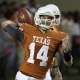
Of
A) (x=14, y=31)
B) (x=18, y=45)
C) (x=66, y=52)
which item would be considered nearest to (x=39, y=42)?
(x=14, y=31)

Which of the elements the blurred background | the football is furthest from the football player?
the blurred background

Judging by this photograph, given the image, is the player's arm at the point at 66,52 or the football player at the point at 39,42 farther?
the football player at the point at 39,42

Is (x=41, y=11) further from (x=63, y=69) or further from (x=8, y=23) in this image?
(x=63, y=69)

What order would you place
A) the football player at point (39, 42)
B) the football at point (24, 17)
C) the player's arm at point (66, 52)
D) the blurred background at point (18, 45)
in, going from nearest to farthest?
1. the player's arm at point (66, 52)
2. the football player at point (39, 42)
3. the football at point (24, 17)
4. the blurred background at point (18, 45)

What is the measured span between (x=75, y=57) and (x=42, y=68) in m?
6.60

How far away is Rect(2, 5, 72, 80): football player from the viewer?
19.1ft

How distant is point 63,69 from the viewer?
37.1 feet

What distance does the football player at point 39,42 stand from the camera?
581cm

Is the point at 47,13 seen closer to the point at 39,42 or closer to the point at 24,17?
the point at 39,42

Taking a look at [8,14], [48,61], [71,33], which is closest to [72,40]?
[71,33]

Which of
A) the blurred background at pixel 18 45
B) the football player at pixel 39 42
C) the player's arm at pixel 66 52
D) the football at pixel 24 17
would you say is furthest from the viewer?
the blurred background at pixel 18 45

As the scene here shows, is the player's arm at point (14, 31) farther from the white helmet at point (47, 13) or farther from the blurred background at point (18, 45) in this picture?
the blurred background at point (18, 45)

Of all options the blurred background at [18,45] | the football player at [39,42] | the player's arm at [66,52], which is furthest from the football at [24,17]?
the blurred background at [18,45]

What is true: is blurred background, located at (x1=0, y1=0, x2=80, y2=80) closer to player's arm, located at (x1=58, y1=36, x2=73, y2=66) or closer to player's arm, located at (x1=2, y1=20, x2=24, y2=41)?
player's arm, located at (x1=2, y1=20, x2=24, y2=41)
